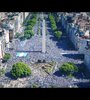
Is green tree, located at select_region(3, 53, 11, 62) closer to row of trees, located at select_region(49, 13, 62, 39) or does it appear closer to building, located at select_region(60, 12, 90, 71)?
building, located at select_region(60, 12, 90, 71)

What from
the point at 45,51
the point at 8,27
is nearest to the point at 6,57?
the point at 45,51

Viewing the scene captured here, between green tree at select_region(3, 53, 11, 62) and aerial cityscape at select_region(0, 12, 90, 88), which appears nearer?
aerial cityscape at select_region(0, 12, 90, 88)

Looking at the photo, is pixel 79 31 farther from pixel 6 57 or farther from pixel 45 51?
pixel 6 57

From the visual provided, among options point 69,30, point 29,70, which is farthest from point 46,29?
point 29,70

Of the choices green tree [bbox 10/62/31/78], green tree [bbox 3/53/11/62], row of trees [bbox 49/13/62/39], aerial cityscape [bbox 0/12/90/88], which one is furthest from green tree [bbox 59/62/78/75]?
row of trees [bbox 49/13/62/39]

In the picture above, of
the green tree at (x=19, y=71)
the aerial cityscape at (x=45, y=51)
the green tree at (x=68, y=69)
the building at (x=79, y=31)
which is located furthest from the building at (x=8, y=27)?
the green tree at (x=68, y=69)
